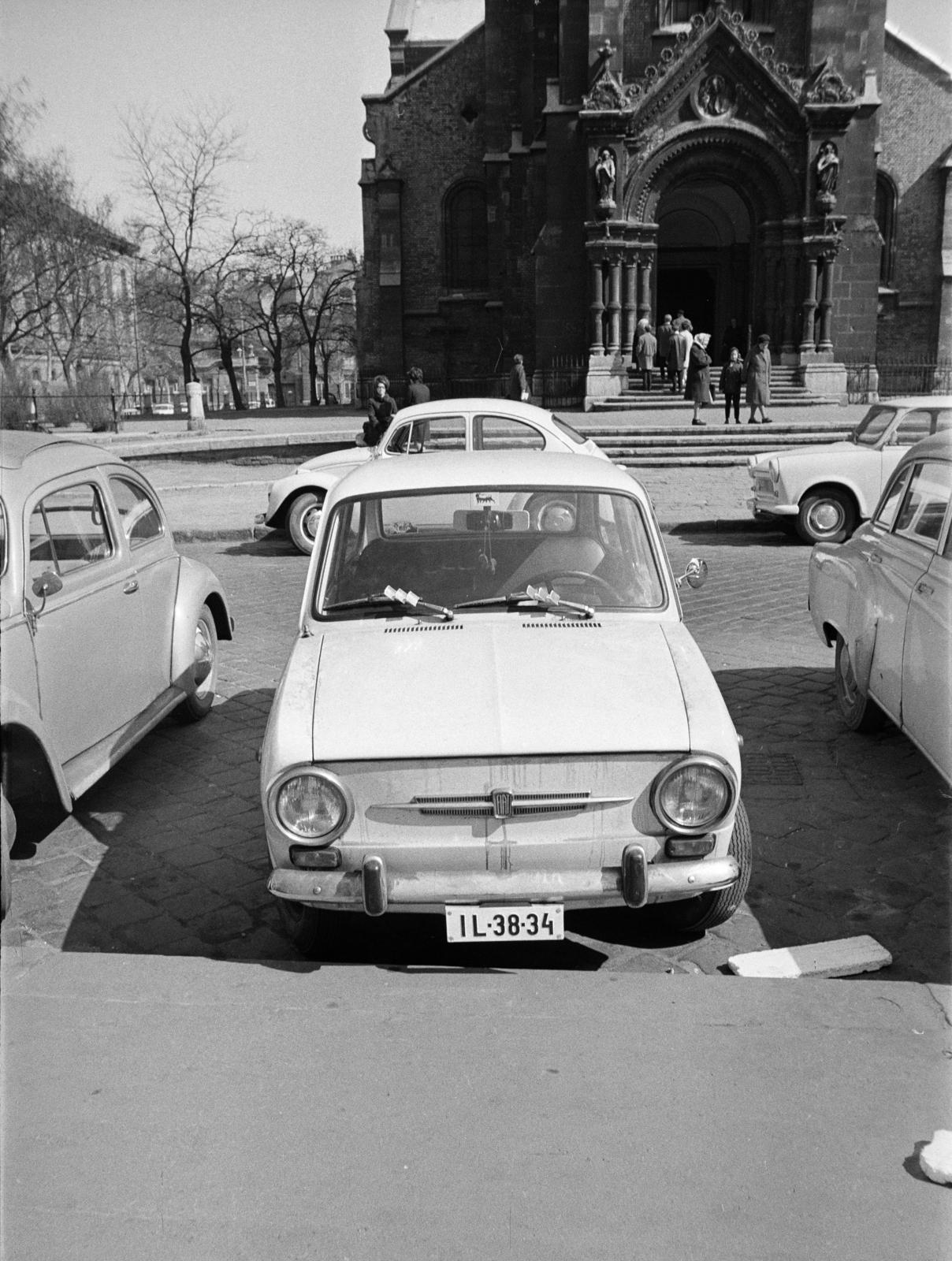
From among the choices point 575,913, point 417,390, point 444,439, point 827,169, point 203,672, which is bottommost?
point 575,913

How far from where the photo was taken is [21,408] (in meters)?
27.5

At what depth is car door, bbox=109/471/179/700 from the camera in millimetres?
5738

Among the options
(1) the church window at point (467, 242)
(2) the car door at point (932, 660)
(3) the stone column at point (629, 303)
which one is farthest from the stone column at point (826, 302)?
(2) the car door at point (932, 660)

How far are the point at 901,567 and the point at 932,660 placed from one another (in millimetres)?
810

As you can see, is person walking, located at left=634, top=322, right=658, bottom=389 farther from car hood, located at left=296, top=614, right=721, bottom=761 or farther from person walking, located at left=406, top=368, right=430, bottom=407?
car hood, located at left=296, top=614, right=721, bottom=761

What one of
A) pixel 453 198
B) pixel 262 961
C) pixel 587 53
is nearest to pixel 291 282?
pixel 453 198

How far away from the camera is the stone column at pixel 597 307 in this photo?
28.2m

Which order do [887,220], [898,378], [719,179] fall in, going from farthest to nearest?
[887,220], [898,378], [719,179]

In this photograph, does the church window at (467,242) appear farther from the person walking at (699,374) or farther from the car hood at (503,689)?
the car hood at (503,689)

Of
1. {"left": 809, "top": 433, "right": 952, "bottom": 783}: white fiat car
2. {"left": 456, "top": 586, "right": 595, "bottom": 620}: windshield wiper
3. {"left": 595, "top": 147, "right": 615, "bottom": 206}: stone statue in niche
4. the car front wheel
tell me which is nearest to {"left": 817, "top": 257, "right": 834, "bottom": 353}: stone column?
{"left": 595, "top": 147, "right": 615, "bottom": 206}: stone statue in niche

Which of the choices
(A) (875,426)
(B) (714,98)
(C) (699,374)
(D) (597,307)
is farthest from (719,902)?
(B) (714,98)

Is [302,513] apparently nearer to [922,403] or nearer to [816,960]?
[922,403]

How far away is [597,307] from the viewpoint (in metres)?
28.2

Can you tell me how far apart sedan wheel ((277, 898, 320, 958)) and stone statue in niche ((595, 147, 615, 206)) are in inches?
1046
